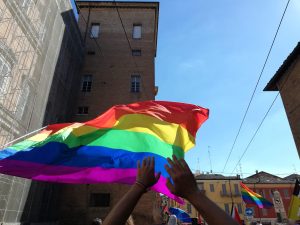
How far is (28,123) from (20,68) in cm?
273

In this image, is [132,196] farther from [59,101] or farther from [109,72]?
[109,72]

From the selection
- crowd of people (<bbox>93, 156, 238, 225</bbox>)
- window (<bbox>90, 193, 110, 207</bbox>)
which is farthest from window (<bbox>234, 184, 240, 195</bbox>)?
crowd of people (<bbox>93, 156, 238, 225</bbox>)

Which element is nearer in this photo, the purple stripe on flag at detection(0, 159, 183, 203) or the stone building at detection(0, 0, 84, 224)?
the purple stripe on flag at detection(0, 159, 183, 203)

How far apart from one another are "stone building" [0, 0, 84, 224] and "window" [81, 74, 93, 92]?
3817 millimetres

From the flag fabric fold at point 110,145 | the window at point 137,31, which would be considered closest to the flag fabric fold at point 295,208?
the flag fabric fold at point 110,145

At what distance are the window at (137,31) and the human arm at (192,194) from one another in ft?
87.2

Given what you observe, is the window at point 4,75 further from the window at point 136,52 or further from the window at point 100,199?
the window at point 136,52

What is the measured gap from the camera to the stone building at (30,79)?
454 inches

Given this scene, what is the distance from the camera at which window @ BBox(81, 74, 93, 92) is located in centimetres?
2423

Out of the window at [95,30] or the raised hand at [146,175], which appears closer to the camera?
the raised hand at [146,175]

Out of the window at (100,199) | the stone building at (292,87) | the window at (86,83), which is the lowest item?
the window at (100,199)

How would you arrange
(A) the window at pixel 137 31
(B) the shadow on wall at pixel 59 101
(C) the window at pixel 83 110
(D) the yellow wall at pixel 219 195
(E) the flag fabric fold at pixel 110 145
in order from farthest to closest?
(D) the yellow wall at pixel 219 195
(A) the window at pixel 137 31
(C) the window at pixel 83 110
(B) the shadow on wall at pixel 59 101
(E) the flag fabric fold at pixel 110 145

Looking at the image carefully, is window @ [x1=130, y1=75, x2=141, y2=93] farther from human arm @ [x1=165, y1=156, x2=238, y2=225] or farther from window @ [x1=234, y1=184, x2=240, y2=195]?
window @ [x1=234, y1=184, x2=240, y2=195]

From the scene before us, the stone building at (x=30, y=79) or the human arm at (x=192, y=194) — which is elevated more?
the stone building at (x=30, y=79)
